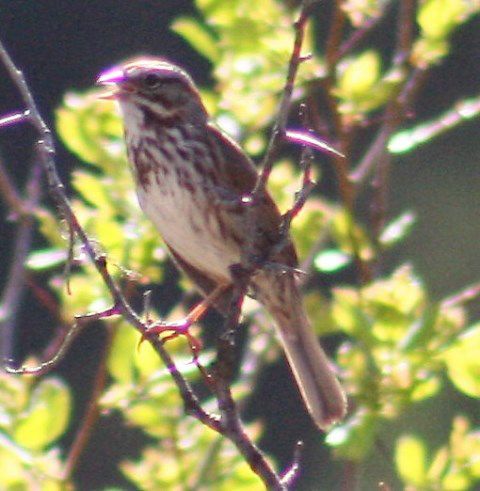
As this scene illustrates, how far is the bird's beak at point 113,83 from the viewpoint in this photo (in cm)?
349

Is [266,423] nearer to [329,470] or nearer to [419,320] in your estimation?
[329,470]

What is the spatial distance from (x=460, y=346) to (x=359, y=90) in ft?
2.13

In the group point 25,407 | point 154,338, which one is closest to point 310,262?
point 25,407

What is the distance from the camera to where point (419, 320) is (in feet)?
10.3

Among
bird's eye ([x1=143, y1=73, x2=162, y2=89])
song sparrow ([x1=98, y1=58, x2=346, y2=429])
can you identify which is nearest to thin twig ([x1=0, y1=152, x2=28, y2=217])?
song sparrow ([x1=98, y1=58, x2=346, y2=429])

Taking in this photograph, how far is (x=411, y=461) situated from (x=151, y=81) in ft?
3.54

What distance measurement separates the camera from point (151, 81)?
146 inches

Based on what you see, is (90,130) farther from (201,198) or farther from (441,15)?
(441,15)

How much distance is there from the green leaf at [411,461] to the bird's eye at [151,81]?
1012 millimetres

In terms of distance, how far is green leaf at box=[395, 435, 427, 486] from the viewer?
125 inches

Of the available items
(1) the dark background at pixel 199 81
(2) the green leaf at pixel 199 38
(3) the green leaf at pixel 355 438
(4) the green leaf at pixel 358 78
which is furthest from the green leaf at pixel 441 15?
(1) the dark background at pixel 199 81

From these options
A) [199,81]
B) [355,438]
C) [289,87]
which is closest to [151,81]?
[355,438]

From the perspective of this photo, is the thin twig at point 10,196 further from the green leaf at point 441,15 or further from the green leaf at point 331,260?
the green leaf at point 441,15

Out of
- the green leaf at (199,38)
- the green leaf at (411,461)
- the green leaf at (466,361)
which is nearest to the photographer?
the green leaf at (466,361)
